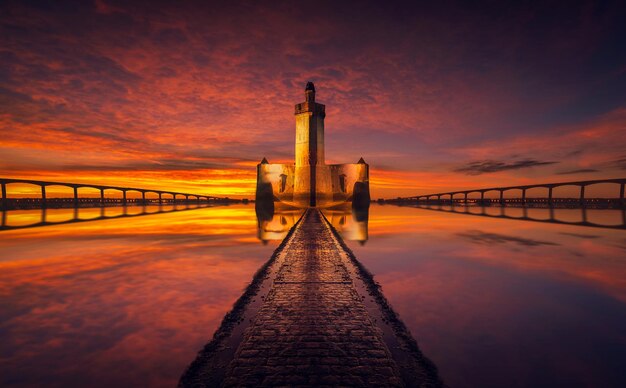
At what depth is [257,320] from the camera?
671 cm

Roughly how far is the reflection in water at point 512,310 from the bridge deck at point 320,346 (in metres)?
0.76

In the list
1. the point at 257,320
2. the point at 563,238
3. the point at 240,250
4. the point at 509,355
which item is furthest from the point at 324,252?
the point at 563,238

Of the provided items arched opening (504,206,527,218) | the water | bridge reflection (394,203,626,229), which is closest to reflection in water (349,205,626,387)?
the water

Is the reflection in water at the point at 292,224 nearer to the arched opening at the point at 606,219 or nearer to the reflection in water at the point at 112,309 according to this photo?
the reflection in water at the point at 112,309

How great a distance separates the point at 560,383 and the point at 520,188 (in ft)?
395

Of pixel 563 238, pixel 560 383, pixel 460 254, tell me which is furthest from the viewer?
pixel 563 238

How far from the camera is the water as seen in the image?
229 inches

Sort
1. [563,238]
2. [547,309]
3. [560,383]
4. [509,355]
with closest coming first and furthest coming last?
[560,383], [509,355], [547,309], [563,238]

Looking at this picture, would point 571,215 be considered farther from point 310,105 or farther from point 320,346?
point 320,346

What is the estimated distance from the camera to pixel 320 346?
5445mm

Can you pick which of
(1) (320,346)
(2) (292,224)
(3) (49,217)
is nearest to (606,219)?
(2) (292,224)

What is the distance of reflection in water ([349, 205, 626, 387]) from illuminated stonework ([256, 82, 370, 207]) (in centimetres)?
3886

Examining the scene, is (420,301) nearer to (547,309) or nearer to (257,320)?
(547,309)

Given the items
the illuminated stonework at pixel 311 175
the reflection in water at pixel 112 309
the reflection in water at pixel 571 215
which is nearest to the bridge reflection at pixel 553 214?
the reflection in water at pixel 571 215
